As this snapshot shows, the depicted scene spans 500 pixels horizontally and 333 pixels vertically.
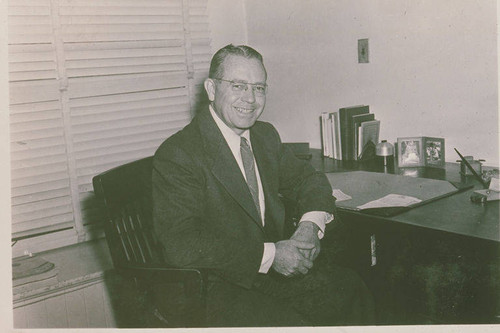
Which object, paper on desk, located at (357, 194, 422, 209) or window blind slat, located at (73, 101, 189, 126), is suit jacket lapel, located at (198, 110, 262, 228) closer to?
paper on desk, located at (357, 194, 422, 209)

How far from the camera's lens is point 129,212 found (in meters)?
1.80

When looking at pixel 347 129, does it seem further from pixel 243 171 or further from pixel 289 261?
pixel 289 261

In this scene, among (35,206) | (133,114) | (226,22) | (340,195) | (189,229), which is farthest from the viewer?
(226,22)

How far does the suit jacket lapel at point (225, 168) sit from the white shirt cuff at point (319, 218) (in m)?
0.21

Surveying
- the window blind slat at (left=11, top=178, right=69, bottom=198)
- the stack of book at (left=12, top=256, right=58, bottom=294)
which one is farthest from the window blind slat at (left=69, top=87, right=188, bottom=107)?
the stack of book at (left=12, top=256, right=58, bottom=294)

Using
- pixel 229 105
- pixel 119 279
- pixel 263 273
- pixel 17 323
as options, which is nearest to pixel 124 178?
pixel 229 105

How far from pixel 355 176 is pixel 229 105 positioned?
783mm

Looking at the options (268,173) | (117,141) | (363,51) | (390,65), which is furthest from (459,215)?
(117,141)

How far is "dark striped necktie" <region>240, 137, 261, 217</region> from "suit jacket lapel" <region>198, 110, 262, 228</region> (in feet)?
0.29

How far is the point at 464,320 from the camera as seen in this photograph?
1756 millimetres

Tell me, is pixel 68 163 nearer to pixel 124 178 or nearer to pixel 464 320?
pixel 124 178

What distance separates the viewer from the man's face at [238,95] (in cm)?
176

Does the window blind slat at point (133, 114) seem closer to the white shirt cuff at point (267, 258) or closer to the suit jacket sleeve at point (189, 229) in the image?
the suit jacket sleeve at point (189, 229)

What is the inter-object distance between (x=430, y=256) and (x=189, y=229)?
917 mm
